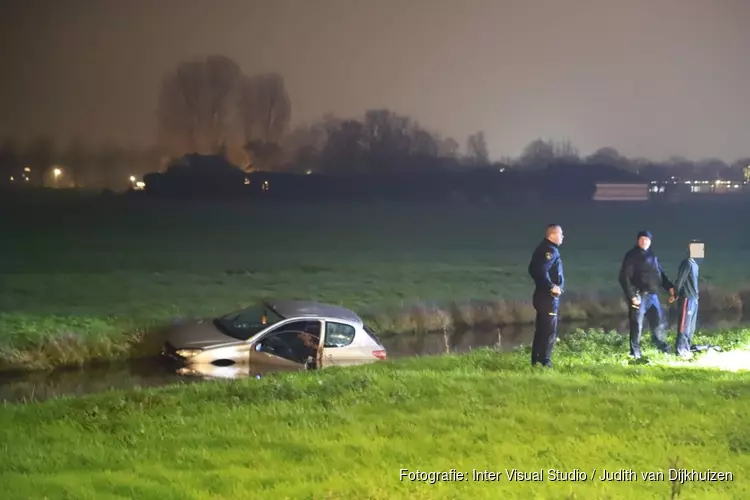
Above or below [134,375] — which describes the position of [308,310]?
above

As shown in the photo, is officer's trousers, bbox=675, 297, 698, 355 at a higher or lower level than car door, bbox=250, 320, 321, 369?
higher

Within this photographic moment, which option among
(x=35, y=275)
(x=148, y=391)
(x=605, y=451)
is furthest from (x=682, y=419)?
(x=35, y=275)

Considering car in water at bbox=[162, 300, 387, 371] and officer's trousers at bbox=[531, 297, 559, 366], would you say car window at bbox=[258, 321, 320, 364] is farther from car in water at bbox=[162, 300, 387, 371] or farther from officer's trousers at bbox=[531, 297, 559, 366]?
officer's trousers at bbox=[531, 297, 559, 366]

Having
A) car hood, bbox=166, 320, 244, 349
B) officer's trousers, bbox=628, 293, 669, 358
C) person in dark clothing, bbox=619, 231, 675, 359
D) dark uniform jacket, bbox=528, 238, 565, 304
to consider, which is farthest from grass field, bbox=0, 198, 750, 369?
dark uniform jacket, bbox=528, 238, 565, 304

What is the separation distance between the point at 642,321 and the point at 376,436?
6.10 meters

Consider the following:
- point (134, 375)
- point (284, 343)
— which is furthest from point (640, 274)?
point (134, 375)

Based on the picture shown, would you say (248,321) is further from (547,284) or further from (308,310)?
(547,284)

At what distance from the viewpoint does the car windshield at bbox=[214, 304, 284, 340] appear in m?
11.4

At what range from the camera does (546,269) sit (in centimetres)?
924

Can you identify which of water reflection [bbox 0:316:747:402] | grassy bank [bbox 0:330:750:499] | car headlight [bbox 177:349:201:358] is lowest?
water reflection [bbox 0:316:747:402]

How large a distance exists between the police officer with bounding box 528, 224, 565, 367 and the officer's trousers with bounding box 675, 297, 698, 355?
2.46 m

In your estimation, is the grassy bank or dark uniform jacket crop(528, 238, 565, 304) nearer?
the grassy bank

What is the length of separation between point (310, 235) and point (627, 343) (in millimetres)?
17572

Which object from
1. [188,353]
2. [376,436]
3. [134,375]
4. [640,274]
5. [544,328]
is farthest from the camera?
[134,375]
